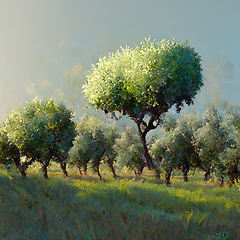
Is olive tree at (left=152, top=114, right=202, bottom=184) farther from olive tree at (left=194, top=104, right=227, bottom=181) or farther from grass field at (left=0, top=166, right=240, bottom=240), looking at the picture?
grass field at (left=0, top=166, right=240, bottom=240)

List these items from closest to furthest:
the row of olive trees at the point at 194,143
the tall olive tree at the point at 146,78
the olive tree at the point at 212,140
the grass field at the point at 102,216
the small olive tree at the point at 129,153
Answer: the grass field at the point at 102,216 < the tall olive tree at the point at 146,78 < the olive tree at the point at 212,140 < the row of olive trees at the point at 194,143 < the small olive tree at the point at 129,153

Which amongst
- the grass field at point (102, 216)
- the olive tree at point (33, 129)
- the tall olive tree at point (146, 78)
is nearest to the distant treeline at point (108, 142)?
the olive tree at point (33, 129)

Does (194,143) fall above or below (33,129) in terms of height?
below

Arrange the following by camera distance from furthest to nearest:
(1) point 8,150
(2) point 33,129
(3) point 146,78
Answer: (1) point 8,150 → (2) point 33,129 → (3) point 146,78

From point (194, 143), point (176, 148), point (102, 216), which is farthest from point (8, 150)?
point (194, 143)

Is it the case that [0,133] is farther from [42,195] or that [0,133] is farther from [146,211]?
[146,211]

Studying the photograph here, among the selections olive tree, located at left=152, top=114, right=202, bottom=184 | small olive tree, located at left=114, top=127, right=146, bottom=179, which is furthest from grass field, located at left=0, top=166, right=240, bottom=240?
small olive tree, located at left=114, top=127, right=146, bottom=179

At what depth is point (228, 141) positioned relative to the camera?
2886 cm

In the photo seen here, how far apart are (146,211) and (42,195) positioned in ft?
16.1

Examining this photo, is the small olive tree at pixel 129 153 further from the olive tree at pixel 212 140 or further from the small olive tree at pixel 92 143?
the olive tree at pixel 212 140

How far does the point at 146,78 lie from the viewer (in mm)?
13672

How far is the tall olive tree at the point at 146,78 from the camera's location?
13.6 meters

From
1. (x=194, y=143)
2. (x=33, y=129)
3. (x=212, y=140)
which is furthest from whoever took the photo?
(x=194, y=143)

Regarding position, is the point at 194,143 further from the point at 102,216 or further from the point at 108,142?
the point at 102,216
